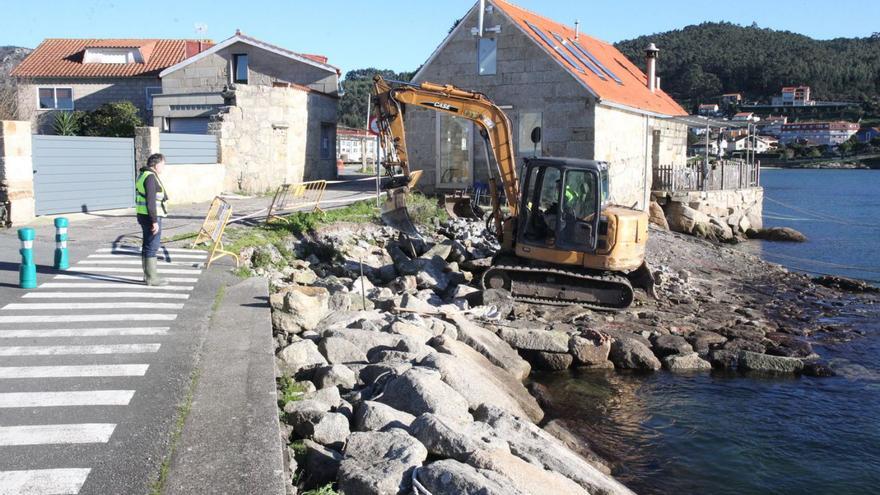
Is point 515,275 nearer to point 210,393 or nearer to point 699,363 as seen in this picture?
point 699,363

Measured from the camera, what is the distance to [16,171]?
52.1 ft

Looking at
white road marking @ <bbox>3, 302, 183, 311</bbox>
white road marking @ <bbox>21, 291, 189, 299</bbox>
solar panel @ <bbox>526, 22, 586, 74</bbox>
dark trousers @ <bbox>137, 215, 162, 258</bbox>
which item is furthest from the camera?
solar panel @ <bbox>526, 22, 586, 74</bbox>

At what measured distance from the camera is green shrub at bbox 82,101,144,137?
30.3m

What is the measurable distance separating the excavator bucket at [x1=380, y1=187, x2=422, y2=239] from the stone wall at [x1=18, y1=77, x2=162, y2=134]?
837 inches

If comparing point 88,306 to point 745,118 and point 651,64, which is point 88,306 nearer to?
point 651,64

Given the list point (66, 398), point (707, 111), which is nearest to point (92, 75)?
point (66, 398)

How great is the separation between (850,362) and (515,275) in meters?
6.00

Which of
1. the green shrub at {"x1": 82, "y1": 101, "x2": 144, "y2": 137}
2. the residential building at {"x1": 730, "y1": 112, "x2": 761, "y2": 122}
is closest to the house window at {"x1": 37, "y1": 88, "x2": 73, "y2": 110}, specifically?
the green shrub at {"x1": 82, "y1": 101, "x2": 144, "y2": 137}

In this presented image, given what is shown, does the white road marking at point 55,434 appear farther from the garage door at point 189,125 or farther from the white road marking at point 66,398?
the garage door at point 189,125

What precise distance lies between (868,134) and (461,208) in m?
129

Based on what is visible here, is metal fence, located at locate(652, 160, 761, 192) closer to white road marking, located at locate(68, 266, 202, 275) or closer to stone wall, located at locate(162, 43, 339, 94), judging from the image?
stone wall, located at locate(162, 43, 339, 94)

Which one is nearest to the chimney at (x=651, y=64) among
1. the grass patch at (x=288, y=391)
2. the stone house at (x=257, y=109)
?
the stone house at (x=257, y=109)

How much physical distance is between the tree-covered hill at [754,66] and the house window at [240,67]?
354 ft

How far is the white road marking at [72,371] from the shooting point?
717 centimetres
